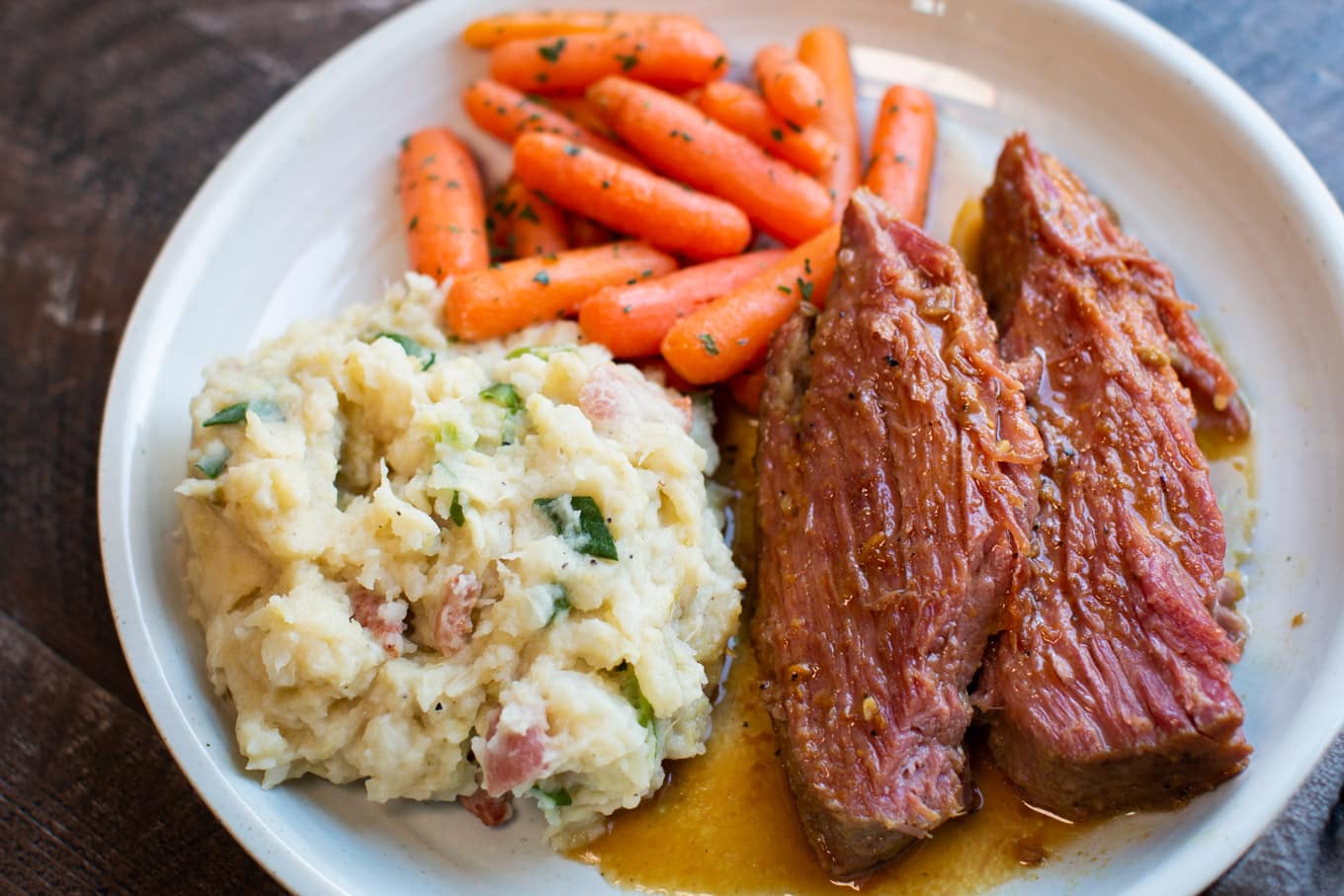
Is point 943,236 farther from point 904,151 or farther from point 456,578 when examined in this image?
point 456,578

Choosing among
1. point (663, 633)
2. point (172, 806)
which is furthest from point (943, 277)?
point (172, 806)

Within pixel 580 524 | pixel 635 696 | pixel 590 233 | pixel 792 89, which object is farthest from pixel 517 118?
pixel 635 696

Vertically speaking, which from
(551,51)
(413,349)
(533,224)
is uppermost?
(551,51)

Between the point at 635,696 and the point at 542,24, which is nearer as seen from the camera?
the point at 635,696

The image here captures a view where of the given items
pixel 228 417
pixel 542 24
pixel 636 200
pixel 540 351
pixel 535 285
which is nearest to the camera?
pixel 228 417

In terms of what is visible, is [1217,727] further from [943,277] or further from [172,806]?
[172,806]

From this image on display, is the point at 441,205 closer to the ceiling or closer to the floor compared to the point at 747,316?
closer to the floor

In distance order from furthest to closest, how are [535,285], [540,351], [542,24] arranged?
[542,24]
[535,285]
[540,351]
